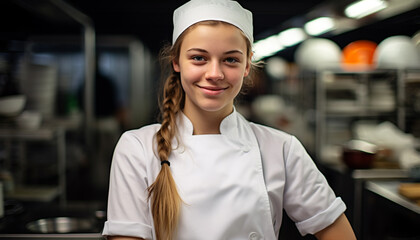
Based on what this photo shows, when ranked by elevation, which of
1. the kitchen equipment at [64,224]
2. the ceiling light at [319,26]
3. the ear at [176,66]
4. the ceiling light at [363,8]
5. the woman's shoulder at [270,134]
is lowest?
the kitchen equipment at [64,224]

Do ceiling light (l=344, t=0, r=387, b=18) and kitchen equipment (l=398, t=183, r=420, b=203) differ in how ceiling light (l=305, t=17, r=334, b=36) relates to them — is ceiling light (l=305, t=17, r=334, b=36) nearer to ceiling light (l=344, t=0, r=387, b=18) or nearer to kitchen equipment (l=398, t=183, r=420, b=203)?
ceiling light (l=344, t=0, r=387, b=18)

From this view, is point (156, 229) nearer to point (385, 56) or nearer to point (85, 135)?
point (85, 135)

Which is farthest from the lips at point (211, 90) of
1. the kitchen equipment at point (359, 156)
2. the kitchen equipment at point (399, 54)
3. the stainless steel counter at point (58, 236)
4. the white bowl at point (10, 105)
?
the kitchen equipment at point (399, 54)

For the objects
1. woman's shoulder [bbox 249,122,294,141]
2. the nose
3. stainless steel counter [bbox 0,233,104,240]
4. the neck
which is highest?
the nose

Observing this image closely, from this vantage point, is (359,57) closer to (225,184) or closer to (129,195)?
(225,184)

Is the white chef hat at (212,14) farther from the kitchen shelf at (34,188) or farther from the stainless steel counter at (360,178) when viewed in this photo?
the stainless steel counter at (360,178)

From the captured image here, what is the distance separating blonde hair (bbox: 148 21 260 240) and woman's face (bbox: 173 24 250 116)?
3 centimetres

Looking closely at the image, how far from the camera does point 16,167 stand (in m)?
2.65

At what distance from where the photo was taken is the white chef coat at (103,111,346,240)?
1058mm

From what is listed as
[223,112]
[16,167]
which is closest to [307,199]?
[223,112]

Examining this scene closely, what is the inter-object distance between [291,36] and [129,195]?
3756 millimetres

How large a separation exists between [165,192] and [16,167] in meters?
1.94

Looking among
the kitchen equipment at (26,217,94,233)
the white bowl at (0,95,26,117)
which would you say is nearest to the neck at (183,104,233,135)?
the kitchen equipment at (26,217,94,233)

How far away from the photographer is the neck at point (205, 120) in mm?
1155
